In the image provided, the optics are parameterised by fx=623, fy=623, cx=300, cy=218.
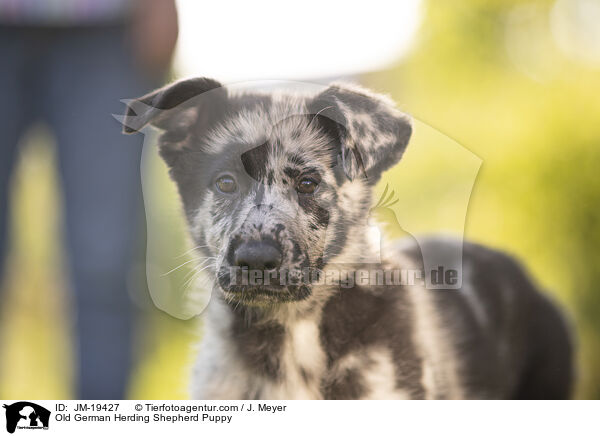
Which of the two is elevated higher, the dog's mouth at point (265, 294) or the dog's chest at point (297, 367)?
the dog's mouth at point (265, 294)

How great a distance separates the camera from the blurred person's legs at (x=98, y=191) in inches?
71.4

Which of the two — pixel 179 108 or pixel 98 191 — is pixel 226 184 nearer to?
pixel 179 108

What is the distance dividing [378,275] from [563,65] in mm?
1300

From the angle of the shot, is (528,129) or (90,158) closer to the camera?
(90,158)

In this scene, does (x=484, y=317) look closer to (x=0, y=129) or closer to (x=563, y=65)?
(x=563, y=65)

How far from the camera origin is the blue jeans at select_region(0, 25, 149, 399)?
1815mm

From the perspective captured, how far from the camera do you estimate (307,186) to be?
1481 millimetres

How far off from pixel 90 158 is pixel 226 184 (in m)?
0.56

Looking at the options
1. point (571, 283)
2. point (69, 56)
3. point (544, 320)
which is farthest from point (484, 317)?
point (69, 56)
